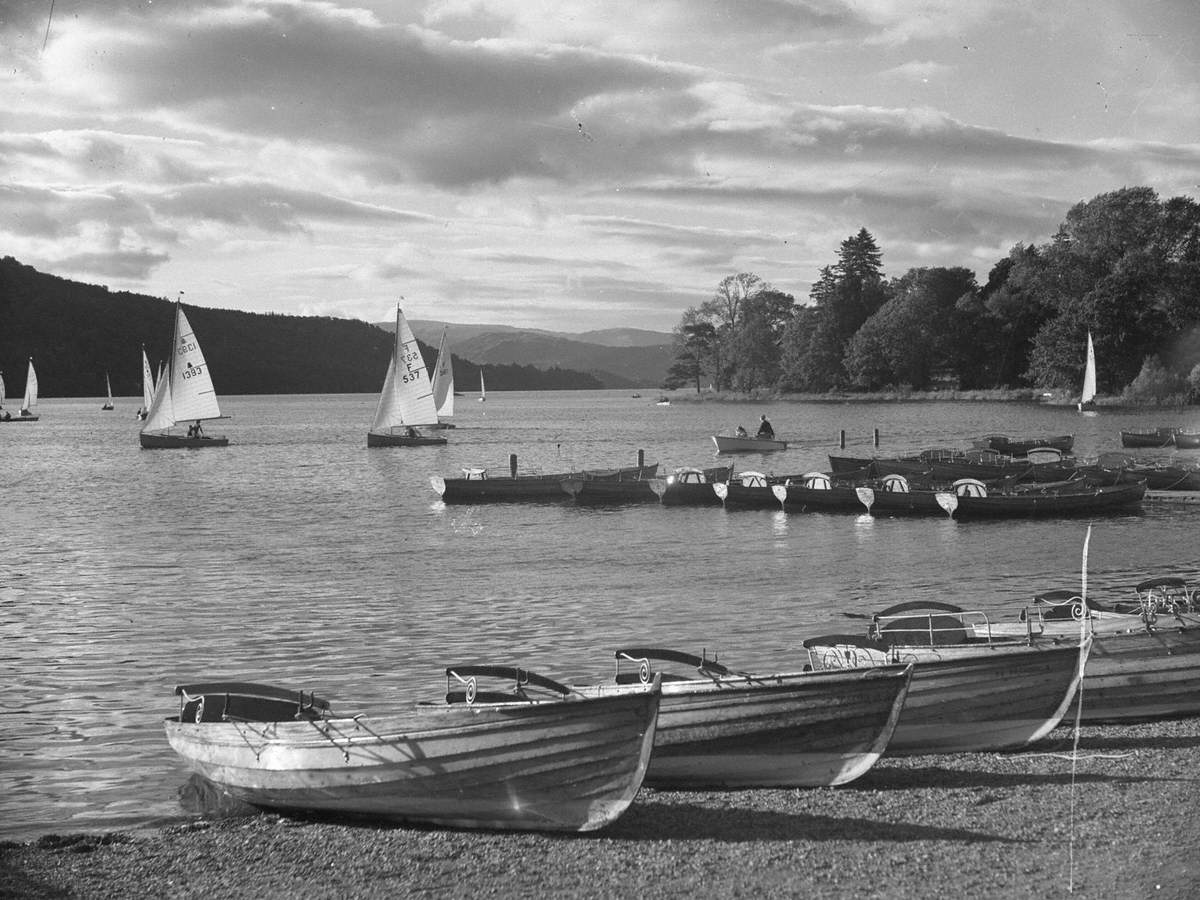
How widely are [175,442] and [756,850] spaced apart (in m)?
94.1

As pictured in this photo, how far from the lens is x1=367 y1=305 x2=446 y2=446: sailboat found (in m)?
88.1

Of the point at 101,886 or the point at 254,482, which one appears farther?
the point at 254,482

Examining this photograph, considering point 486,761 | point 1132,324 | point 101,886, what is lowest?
point 101,886

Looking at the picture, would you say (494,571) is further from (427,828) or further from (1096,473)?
(1096,473)

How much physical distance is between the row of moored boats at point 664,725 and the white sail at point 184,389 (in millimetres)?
73493

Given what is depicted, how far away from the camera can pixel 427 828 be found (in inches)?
571

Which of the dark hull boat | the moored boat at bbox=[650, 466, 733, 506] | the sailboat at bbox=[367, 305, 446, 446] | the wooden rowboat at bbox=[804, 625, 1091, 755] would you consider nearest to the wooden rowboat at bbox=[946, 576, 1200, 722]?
the wooden rowboat at bbox=[804, 625, 1091, 755]

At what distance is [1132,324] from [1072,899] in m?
143

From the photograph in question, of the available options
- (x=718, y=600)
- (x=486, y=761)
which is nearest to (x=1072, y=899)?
(x=486, y=761)

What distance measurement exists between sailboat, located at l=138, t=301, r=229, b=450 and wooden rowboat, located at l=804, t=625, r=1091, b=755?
74.2 metres

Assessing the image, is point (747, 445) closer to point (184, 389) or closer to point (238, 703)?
point (184, 389)

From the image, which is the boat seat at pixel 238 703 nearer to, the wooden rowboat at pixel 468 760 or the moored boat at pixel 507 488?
the wooden rowboat at pixel 468 760

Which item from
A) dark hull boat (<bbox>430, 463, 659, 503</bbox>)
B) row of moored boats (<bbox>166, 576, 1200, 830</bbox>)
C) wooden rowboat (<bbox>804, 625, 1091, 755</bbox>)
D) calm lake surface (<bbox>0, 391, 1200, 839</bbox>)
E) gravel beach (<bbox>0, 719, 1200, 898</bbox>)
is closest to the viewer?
gravel beach (<bbox>0, 719, 1200, 898</bbox>)

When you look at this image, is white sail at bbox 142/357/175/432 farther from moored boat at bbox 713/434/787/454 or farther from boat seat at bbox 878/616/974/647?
boat seat at bbox 878/616/974/647
